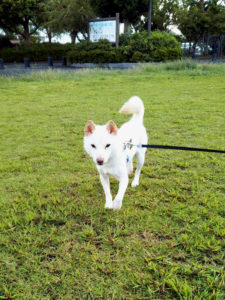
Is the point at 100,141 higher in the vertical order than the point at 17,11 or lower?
lower

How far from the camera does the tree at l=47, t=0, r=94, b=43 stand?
2168 centimetres

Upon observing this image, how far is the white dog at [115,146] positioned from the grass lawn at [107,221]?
0.38 m

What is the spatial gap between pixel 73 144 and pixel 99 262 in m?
2.93

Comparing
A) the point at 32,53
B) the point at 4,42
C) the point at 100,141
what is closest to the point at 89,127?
the point at 100,141

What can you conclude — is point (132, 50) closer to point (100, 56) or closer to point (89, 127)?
point (100, 56)

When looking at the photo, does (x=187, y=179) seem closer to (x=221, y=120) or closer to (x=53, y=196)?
(x=53, y=196)

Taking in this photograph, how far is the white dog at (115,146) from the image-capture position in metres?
2.08

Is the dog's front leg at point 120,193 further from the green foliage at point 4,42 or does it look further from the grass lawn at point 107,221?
the green foliage at point 4,42

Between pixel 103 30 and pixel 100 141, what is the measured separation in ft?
65.8

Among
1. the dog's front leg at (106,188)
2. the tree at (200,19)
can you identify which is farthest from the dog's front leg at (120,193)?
the tree at (200,19)

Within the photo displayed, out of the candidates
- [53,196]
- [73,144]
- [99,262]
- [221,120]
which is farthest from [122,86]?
[99,262]

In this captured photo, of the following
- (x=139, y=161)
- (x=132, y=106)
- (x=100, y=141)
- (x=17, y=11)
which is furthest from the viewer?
(x=17, y=11)

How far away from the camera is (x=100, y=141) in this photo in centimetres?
207

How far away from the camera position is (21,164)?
3867 mm
